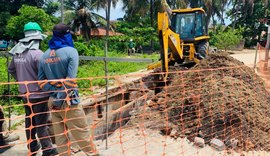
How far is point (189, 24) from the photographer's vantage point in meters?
10.8

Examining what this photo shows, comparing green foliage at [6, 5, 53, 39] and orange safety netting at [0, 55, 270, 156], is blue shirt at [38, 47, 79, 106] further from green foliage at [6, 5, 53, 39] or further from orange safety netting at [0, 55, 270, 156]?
green foliage at [6, 5, 53, 39]

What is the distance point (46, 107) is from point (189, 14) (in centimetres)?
818

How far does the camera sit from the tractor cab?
10.7 meters

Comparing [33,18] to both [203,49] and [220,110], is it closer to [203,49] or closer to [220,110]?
[203,49]

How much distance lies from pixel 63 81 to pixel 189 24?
329 inches

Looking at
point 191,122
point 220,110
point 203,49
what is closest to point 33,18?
point 203,49

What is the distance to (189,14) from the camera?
35.2 ft

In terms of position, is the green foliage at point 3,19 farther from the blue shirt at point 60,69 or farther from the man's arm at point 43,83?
the blue shirt at point 60,69

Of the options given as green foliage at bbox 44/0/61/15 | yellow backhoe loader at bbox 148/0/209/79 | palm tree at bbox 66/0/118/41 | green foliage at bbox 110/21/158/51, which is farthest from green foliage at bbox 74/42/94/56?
green foliage at bbox 44/0/61/15

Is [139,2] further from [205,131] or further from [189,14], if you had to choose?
[205,131]

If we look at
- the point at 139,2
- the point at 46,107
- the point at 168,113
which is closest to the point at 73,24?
the point at 139,2

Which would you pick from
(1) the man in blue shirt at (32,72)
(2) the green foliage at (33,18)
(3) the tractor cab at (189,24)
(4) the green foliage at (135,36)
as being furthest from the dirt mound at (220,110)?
(4) the green foliage at (135,36)

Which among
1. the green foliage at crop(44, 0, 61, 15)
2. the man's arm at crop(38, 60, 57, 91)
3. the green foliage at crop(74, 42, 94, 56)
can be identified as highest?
the green foliage at crop(44, 0, 61, 15)

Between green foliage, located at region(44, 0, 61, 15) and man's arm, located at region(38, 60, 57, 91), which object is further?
green foliage, located at region(44, 0, 61, 15)
